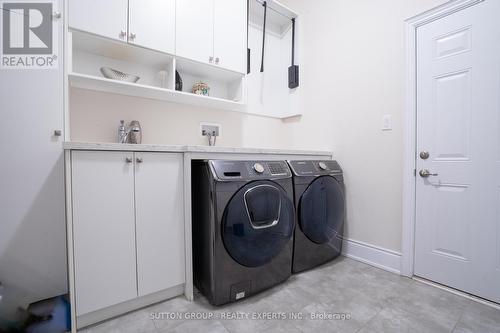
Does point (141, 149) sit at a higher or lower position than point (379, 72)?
lower

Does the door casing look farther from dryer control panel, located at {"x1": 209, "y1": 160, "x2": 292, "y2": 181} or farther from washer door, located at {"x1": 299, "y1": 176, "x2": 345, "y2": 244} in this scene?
dryer control panel, located at {"x1": 209, "y1": 160, "x2": 292, "y2": 181}

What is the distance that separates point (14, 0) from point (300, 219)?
2079mm

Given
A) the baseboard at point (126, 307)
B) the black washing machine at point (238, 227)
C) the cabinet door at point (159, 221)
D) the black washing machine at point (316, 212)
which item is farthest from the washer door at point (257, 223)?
the baseboard at point (126, 307)

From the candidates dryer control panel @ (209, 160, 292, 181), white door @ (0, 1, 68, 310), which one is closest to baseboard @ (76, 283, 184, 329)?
white door @ (0, 1, 68, 310)

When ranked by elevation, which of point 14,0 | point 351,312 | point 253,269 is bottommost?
point 351,312

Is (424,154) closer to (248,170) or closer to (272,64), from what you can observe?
(248,170)

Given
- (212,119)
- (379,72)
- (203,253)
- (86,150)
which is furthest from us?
(212,119)

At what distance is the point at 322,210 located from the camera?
173cm

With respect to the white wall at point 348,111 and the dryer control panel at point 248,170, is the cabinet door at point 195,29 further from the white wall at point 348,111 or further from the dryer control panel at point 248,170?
the dryer control panel at point 248,170

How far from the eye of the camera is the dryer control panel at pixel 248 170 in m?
1.28

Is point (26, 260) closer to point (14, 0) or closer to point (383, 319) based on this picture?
point (14, 0)

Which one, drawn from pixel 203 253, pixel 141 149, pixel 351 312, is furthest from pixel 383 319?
pixel 141 149

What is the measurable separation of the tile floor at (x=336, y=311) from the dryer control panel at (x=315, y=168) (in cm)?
76

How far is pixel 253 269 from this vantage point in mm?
1363
